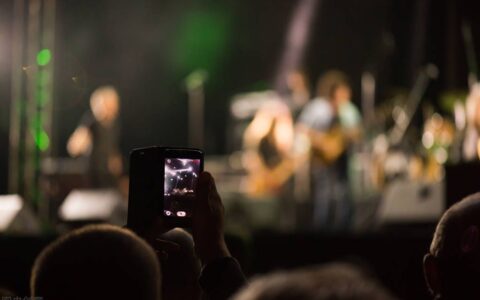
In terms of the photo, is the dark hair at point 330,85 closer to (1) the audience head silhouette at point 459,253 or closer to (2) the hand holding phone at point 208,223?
(2) the hand holding phone at point 208,223

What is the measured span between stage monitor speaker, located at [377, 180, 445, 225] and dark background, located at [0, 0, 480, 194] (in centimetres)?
464

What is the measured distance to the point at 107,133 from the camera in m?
8.40

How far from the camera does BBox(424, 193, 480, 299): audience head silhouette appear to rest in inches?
52.6

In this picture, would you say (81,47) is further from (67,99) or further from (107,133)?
(107,133)

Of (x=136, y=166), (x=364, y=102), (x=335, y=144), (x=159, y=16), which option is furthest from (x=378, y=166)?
(x=136, y=166)

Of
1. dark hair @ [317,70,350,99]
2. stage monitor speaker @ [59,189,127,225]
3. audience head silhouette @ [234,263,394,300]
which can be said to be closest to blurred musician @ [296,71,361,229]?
dark hair @ [317,70,350,99]

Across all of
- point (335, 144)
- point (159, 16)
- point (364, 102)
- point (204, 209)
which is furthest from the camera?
point (159, 16)

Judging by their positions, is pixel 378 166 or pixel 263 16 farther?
pixel 263 16

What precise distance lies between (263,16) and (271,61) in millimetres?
760

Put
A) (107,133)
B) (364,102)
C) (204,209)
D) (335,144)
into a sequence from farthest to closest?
1. (364,102)
2. (107,133)
3. (335,144)
4. (204,209)

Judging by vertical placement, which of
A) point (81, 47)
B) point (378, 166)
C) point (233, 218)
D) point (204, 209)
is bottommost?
point (233, 218)

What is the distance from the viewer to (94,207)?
6871mm

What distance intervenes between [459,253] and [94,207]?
5.80m

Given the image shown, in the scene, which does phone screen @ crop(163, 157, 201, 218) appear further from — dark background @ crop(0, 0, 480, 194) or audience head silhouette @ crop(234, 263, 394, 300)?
dark background @ crop(0, 0, 480, 194)
